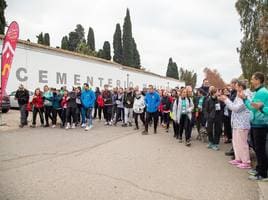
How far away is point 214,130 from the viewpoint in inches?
330

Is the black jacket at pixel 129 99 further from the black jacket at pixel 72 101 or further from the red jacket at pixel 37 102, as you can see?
the red jacket at pixel 37 102

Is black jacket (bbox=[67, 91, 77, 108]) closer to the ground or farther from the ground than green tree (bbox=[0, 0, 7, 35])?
closer to the ground

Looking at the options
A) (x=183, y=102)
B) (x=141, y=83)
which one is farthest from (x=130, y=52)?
(x=183, y=102)

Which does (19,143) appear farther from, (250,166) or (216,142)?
(250,166)

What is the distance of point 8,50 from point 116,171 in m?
8.81

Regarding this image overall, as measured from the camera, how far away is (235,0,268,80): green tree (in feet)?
92.4

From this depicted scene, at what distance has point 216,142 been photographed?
8.32 metres

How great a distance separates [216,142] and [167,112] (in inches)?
184

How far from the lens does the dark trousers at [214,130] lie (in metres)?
8.32

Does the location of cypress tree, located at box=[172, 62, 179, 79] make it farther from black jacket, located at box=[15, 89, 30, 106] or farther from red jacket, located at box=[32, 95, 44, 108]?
black jacket, located at box=[15, 89, 30, 106]

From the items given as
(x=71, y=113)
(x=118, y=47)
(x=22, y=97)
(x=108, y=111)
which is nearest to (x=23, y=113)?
(x=22, y=97)

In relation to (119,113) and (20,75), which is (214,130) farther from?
(20,75)

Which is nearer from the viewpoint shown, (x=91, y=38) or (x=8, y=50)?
(x=8, y=50)

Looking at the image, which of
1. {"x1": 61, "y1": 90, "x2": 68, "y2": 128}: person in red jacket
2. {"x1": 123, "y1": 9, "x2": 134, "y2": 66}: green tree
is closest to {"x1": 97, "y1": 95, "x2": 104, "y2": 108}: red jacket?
{"x1": 61, "y1": 90, "x2": 68, "y2": 128}: person in red jacket
